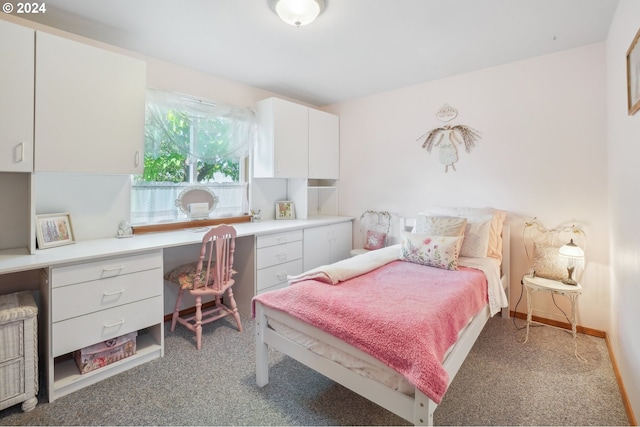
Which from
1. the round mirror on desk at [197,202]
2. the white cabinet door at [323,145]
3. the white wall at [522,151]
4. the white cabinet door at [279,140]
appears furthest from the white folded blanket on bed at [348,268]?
the white cabinet door at [323,145]

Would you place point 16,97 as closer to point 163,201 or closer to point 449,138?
point 163,201

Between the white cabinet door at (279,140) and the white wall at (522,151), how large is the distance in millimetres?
1021

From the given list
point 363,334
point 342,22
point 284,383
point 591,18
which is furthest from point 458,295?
point 591,18

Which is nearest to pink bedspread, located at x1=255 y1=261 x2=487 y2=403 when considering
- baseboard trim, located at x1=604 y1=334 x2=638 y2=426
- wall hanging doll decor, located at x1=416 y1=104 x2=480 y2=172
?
baseboard trim, located at x1=604 y1=334 x2=638 y2=426

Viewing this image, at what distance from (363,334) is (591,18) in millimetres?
2616

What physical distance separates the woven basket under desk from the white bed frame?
4.01 ft

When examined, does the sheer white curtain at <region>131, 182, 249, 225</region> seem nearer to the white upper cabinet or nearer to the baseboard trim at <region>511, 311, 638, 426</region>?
the white upper cabinet

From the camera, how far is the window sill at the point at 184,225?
8.90 feet

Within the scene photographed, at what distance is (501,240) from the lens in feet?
9.18

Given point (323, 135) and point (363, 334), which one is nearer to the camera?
point (363, 334)

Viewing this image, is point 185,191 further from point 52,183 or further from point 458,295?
point 458,295

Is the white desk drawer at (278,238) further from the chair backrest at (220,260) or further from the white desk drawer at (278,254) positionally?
the chair backrest at (220,260)

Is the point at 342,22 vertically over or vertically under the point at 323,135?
over

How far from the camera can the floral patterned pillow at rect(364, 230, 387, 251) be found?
3.74m
